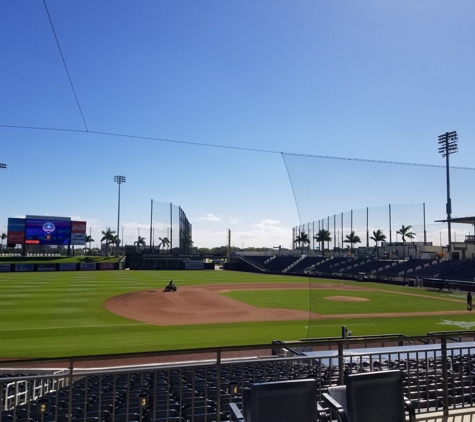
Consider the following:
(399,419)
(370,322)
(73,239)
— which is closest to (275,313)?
(370,322)

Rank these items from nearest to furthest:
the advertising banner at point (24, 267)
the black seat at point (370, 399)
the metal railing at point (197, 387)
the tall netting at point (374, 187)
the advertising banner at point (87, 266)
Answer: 1. the black seat at point (370, 399)
2. the metal railing at point (197, 387)
3. the tall netting at point (374, 187)
4. the advertising banner at point (24, 267)
5. the advertising banner at point (87, 266)

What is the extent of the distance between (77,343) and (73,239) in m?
54.5

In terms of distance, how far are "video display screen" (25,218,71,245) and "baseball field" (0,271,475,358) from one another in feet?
114

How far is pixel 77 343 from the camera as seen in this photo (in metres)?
15.3

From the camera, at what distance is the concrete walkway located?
4828 millimetres

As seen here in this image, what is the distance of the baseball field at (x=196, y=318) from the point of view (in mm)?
14672

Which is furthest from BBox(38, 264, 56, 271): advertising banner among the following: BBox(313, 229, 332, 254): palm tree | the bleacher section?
BBox(313, 229, 332, 254): palm tree

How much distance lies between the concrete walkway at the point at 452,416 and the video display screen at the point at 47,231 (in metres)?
66.6

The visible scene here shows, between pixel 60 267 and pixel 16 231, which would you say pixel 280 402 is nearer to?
pixel 60 267

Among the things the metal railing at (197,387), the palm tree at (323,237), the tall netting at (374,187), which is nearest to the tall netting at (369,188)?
the tall netting at (374,187)

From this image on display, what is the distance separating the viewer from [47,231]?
63250 millimetres

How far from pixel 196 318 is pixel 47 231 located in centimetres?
5034

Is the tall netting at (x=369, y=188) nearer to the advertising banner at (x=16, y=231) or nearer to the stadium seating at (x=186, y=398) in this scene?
the stadium seating at (x=186, y=398)

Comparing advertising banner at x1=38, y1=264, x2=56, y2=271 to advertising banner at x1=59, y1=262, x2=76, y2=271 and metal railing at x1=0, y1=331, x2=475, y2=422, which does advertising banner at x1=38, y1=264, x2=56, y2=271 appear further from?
metal railing at x1=0, y1=331, x2=475, y2=422
